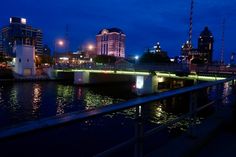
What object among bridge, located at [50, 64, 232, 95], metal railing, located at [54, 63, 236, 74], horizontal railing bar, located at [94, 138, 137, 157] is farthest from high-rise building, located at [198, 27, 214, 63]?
horizontal railing bar, located at [94, 138, 137, 157]

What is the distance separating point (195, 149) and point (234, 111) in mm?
2529

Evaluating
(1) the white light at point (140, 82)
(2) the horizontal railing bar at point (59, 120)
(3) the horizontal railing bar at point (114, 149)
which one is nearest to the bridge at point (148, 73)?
(1) the white light at point (140, 82)

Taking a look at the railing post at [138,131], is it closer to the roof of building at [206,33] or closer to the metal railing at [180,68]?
the metal railing at [180,68]

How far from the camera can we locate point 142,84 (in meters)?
57.5

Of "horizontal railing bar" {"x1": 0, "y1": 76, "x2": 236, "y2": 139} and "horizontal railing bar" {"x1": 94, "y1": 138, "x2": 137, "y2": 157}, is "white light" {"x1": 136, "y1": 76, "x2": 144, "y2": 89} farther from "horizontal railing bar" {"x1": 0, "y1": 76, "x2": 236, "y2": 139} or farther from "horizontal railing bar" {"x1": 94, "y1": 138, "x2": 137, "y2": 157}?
"horizontal railing bar" {"x1": 0, "y1": 76, "x2": 236, "y2": 139}

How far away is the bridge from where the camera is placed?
46756 millimetres

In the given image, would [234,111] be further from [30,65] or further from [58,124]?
[30,65]

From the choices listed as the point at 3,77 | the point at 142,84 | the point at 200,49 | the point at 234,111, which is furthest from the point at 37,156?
the point at 200,49

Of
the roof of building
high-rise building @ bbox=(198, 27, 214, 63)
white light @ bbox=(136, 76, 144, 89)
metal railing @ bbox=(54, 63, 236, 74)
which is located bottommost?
white light @ bbox=(136, 76, 144, 89)

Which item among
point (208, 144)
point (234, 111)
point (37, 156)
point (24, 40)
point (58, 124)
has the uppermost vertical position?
point (24, 40)

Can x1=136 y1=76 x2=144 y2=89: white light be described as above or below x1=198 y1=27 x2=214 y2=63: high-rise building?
below

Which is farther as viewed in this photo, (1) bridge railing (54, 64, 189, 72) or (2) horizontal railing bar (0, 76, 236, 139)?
(1) bridge railing (54, 64, 189, 72)

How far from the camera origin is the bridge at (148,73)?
153 feet

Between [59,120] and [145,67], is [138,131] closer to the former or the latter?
[59,120]
